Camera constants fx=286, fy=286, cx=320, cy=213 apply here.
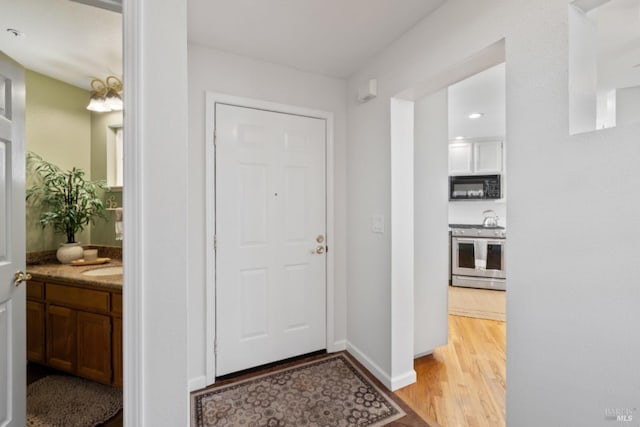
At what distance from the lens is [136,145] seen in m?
0.98

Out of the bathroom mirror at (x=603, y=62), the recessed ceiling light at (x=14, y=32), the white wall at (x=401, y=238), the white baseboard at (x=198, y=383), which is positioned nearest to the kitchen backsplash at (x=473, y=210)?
the bathroom mirror at (x=603, y=62)

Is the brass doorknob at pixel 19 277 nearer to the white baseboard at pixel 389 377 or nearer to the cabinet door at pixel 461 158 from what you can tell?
the white baseboard at pixel 389 377

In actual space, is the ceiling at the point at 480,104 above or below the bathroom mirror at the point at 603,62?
above

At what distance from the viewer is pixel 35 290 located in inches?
81.8

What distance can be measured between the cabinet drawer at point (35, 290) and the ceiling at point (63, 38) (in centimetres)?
163

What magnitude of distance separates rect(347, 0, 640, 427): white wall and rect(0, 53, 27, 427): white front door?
2232 millimetres

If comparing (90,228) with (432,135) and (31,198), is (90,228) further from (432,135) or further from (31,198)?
(432,135)

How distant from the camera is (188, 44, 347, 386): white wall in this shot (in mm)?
2012

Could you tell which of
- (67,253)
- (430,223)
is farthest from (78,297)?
(430,223)

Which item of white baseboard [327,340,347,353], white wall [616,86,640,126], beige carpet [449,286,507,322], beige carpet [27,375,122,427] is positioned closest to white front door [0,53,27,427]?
beige carpet [27,375,122,427]

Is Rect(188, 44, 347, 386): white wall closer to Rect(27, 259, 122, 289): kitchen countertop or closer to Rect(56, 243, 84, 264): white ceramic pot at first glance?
Rect(27, 259, 122, 289): kitchen countertop

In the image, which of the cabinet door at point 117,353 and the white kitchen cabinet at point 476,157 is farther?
the white kitchen cabinet at point 476,157

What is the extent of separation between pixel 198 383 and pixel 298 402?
2.39 ft

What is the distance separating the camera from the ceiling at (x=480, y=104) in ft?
9.09
